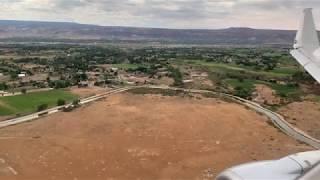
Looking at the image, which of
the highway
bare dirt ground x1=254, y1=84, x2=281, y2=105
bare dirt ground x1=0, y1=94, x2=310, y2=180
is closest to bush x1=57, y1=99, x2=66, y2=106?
the highway

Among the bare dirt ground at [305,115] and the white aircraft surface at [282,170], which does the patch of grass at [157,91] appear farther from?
the white aircraft surface at [282,170]

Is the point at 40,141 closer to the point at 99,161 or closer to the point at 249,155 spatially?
the point at 99,161

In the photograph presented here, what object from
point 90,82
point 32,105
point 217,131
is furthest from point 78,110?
point 90,82

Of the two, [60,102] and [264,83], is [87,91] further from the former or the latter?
[264,83]

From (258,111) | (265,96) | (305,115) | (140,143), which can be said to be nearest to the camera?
(140,143)

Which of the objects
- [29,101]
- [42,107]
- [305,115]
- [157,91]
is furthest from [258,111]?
[29,101]

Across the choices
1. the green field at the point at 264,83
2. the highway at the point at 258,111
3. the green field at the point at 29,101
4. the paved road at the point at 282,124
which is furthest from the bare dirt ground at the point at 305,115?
the green field at the point at 29,101
